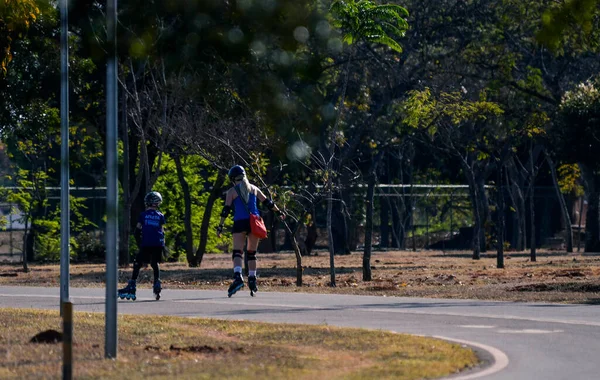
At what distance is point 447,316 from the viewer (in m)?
15.8

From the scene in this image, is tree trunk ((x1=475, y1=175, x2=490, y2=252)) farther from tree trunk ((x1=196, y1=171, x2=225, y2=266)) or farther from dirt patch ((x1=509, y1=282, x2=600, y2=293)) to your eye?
dirt patch ((x1=509, y1=282, x2=600, y2=293))

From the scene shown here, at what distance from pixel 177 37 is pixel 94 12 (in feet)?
5.18

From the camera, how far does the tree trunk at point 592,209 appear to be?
1836 inches

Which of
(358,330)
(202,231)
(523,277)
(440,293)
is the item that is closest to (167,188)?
(202,231)

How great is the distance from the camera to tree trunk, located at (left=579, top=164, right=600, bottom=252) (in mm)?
46625

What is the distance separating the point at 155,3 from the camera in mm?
9070

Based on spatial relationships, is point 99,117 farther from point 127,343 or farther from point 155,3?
point 155,3

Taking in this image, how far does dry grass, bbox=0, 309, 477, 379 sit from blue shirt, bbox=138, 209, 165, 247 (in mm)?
4564

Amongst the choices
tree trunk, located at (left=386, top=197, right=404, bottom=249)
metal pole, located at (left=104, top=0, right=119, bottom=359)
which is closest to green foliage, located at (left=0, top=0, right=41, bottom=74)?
metal pole, located at (left=104, top=0, right=119, bottom=359)

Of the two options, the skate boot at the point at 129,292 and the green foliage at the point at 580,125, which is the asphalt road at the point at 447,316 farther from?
the green foliage at the point at 580,125

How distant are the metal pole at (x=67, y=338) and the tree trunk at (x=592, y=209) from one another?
39.6 metres

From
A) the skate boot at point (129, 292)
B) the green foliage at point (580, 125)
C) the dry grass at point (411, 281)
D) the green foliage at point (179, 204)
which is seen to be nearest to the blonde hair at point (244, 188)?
the skate boot at point (129, 292)

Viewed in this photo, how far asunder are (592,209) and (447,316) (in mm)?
33676

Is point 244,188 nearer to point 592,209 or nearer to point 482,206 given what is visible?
point 592,209
